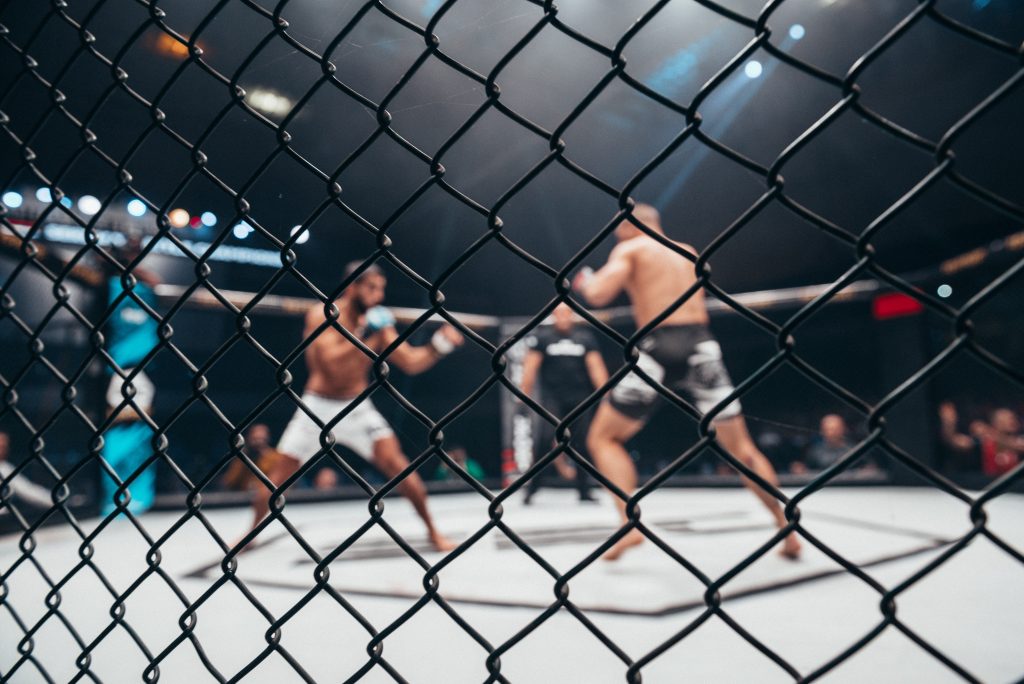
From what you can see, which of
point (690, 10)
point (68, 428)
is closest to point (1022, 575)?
point (690, 10)

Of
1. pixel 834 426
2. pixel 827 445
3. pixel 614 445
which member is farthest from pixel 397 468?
pixel 827 445

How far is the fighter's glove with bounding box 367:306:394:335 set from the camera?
9.45ft

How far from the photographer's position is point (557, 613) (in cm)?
181

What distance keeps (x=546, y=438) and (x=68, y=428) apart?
4055 mm

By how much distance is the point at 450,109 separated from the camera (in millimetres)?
1006

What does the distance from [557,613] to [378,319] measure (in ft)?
5.68

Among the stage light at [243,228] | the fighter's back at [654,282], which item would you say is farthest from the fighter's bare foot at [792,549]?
the stage light at [243,228]

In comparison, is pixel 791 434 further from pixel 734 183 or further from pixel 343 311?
pixel 343 311

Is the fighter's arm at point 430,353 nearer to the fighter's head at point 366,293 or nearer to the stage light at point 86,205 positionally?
the fighter's head at point 366,293

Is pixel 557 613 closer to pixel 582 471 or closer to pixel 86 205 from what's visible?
pixel 582 471

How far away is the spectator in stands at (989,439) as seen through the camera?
17.9ft

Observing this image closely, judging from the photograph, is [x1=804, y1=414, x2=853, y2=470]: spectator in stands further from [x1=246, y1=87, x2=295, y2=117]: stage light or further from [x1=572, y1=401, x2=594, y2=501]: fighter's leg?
[x1=246, y1=87, x2=295, y2=117]: stage light

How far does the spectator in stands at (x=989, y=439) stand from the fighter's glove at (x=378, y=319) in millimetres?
5803

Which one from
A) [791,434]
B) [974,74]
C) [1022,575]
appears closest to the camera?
[1022,575]
